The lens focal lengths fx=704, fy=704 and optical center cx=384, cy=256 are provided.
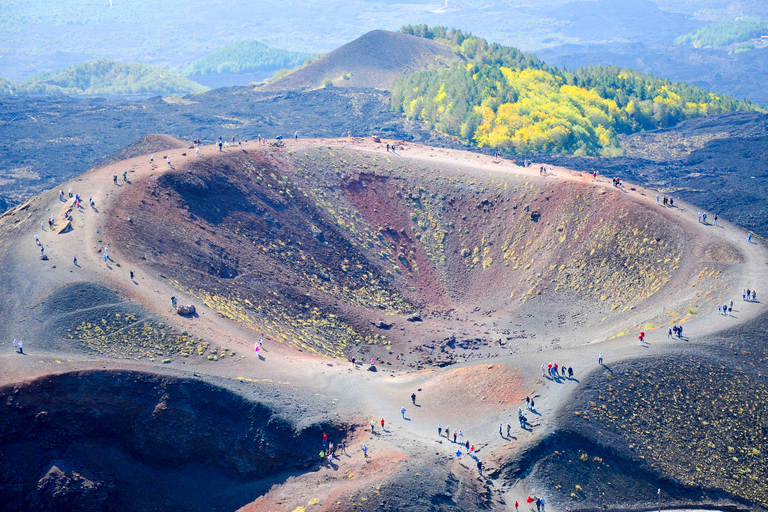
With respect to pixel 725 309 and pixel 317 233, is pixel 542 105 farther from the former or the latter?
pixel 725 309

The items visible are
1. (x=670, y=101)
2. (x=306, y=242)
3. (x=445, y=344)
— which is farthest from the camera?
(x=670, y=101)

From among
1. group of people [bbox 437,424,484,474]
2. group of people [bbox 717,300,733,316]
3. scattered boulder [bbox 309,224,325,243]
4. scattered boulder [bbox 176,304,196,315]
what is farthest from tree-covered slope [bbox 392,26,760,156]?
group of people [bbox 437,424,484,474]

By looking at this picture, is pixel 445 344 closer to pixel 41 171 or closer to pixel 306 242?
pixel 306 242

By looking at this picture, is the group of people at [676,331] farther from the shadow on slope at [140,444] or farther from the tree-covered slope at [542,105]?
the tree-covered slope at [542,105]

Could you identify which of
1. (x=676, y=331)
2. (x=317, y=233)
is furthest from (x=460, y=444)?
(x=317, y=233)

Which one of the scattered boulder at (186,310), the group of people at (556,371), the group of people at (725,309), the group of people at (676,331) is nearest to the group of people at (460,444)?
the group of people at (556,371)

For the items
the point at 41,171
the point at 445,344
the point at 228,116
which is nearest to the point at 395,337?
the point at 445,344

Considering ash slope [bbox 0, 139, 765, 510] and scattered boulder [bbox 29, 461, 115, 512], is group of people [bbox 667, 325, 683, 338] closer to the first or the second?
ash slope [bbox 0, 139, 765, 510]

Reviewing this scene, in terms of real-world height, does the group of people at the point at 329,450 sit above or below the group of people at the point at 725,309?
below
